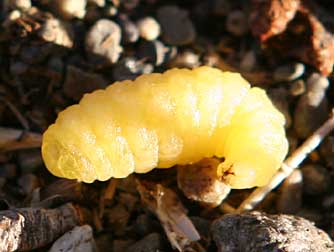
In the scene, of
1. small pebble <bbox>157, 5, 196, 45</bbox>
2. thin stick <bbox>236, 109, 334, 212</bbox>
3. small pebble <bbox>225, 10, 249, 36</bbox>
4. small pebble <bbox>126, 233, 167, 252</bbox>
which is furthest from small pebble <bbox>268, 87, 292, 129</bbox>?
small pebble <bbox>126, 233, 167, 252</bbox>

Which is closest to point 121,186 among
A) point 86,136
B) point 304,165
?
point 86,136

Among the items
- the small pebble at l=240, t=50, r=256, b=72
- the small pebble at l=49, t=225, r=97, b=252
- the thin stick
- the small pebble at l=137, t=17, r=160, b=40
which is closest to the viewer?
the small pebble at l=49, t=225, r=97, b=252

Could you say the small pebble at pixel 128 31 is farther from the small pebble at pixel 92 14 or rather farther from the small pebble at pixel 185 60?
the small pebble at pixel 185 60

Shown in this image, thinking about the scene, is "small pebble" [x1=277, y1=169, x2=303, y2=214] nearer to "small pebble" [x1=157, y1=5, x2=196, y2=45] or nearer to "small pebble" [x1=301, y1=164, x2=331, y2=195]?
"small pebble" [x1=301, y1=164, x2=331, y2=195]

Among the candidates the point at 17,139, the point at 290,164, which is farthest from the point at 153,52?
the point at 290,164

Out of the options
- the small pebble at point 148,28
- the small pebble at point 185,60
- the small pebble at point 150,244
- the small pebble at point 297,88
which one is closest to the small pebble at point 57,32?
the small pebble at point 148,28

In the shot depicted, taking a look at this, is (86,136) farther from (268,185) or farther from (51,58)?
(268,185)

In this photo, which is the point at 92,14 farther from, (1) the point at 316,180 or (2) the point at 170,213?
(1) the point at 316,180
